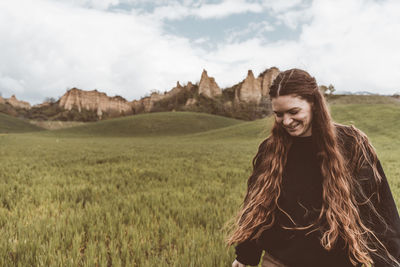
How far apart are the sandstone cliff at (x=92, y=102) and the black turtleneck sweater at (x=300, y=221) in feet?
550

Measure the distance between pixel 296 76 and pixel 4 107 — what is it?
20071 centimetres

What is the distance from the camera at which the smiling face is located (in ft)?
5.12

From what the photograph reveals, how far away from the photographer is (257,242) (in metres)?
1.65

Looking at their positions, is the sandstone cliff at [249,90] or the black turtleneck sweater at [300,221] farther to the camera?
the sandstone cliff at [249,90]

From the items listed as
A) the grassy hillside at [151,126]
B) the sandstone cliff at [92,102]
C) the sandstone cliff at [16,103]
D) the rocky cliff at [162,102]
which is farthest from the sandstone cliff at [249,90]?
the sandstone cliff at [16,103]

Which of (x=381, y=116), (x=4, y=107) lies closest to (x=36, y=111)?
(x=4, y=107)

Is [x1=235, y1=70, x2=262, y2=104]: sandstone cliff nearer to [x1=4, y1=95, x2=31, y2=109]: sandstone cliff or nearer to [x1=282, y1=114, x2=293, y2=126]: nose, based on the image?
[x1=282, y1=114, x2=293, y2=126]: nose

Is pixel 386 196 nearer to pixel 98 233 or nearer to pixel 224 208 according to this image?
pixel 224 208

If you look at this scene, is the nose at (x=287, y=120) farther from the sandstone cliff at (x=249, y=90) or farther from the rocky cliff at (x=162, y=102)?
the sandstone cliff at (x=249, y=90)

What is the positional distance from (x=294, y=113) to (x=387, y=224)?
38.4 inches

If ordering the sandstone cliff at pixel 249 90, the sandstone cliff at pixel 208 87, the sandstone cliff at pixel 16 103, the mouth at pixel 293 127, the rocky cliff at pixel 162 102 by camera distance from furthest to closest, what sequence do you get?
1. the sandstone cliff at pixel 16 103
2. the sandstone cliff at pixel 208 87
3. the sandstone cliff at pixel 249 90
4. the rocky cliff at pixel 162 102
5. the mouth at pixel 293 127

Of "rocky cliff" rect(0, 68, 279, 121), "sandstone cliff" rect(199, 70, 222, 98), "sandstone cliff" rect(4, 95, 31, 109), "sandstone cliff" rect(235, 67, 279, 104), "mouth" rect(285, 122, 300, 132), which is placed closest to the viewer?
"mouth" rect(285, 122, 300, 132)

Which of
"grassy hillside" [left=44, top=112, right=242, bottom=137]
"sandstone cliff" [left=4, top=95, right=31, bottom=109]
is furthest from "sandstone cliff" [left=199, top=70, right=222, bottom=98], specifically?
"sandstone cliff" [left=4, top=95, right=31, bottom=109]

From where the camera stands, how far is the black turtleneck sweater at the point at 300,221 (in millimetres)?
1471
